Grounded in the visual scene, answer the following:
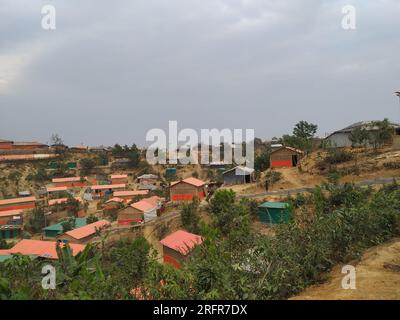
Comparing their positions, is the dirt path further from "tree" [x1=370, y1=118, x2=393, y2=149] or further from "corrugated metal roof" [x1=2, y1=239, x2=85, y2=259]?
"tree" [x1=370, y1=118, x2=393, y2=149]

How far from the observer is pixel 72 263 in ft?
21.2

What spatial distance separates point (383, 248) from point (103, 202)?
3232 centimetres

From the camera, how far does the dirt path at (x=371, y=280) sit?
4648 mm

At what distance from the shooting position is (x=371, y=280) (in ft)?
16.9

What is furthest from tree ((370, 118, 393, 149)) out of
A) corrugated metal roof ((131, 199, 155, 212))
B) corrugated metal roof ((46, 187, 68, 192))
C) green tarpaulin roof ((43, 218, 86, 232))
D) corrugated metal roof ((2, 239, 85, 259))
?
corrugated metal roof ((46, 187, 68, 192))

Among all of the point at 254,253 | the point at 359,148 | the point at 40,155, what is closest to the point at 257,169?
the point at 359,148

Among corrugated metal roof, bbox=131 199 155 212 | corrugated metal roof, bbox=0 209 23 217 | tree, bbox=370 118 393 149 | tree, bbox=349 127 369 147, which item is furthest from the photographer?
corrugated metal roof, bbox=0 209 23 217

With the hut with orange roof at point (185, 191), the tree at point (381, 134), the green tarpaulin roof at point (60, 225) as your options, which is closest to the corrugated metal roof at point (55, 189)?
the green tarpaulin roof at point (60, 225)

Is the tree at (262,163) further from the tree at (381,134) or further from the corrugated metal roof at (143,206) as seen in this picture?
the corrugated metal roof at (143,206)

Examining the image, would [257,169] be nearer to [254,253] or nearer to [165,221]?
[165,221]

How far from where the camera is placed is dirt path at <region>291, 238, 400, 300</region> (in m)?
4.65

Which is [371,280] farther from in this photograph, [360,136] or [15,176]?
[15,176]

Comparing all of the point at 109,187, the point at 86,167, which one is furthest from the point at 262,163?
the point at 86,167
